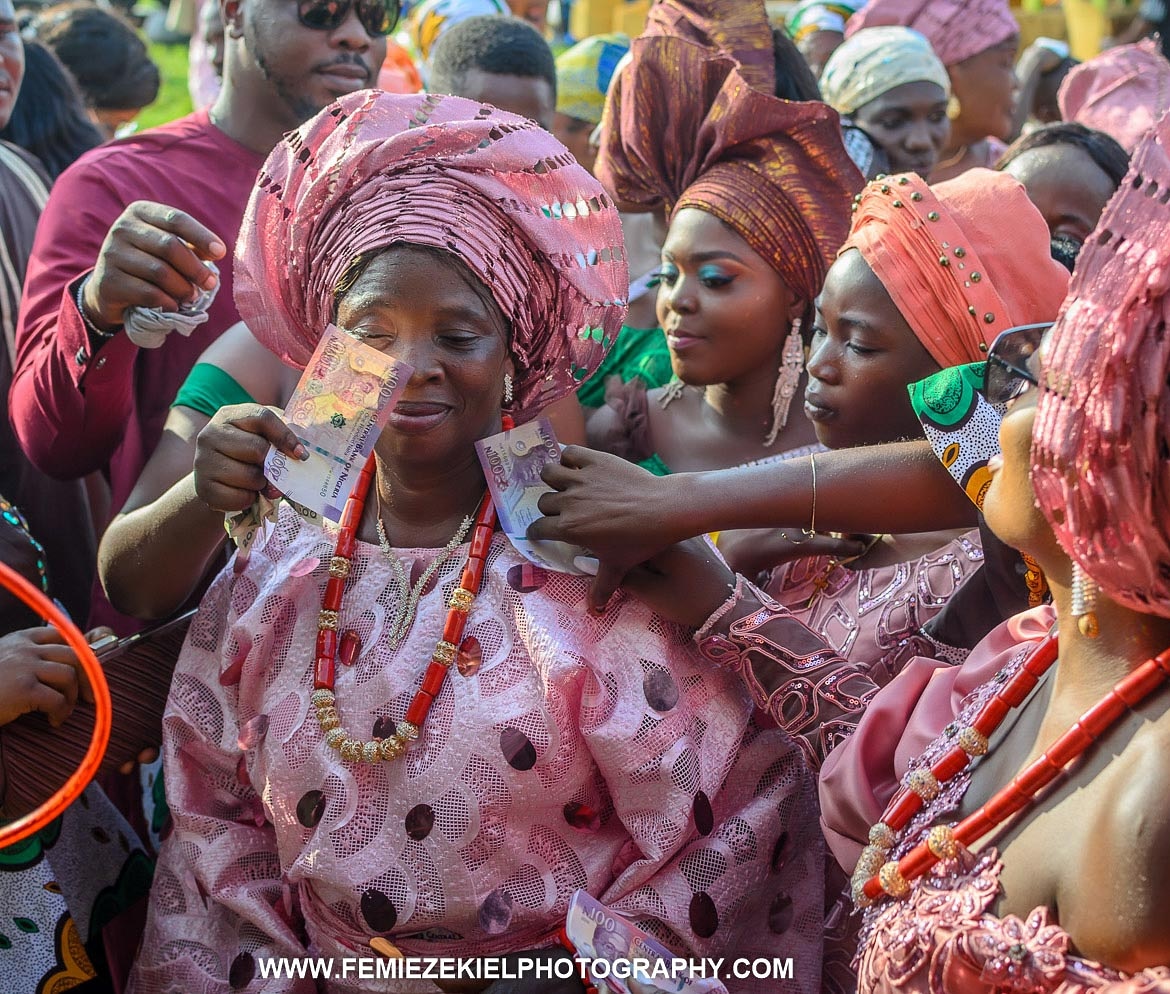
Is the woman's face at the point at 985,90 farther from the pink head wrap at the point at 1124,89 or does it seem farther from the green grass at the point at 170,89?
the green grass at the point at 170,89

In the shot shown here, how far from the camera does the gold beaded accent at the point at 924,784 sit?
7.00 ft

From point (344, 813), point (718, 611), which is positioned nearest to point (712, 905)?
point (718, 611)

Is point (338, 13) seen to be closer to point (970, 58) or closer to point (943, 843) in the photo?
point (943, 843)

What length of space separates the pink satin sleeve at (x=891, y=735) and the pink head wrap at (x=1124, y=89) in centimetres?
387

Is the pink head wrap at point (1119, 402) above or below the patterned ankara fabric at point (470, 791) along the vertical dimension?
above

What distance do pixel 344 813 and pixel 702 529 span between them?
0.83 meters

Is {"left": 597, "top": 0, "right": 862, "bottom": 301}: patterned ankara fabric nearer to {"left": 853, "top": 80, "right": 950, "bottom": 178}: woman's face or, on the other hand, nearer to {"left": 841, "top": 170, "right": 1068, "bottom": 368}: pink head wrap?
{"left": 841, "top": 170, "right": 1068, "bottom": 368}: pink head wrap

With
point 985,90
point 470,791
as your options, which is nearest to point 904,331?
point 470,791

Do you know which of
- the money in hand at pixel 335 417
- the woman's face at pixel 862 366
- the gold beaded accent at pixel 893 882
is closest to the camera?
the gold beaded accent at pixel 893 882

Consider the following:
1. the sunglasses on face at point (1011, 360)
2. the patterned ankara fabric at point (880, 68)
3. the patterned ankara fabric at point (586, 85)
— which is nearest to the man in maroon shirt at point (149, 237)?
the sunglasses on face at point (1011, 360)

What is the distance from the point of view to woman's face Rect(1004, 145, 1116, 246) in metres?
3.96

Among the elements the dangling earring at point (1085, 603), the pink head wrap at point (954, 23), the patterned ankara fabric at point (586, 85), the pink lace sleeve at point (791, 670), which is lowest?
the patterned ankara fabric at point (586, 85)

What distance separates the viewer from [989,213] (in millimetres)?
2797

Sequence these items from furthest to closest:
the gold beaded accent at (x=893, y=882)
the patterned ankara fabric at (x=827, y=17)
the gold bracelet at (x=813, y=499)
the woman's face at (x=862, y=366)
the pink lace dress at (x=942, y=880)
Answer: the patterned ankara fabric at (x=827, y=17), the woman's face at (x=862, y=366), the gold bracelet at (x=813, y=499), the gold beaded accent at (x=893, y=882), the pink lace dress at (x=942, y=880)
